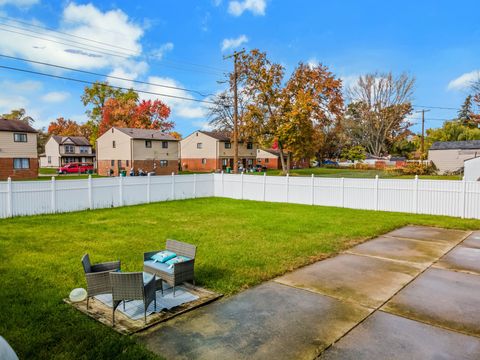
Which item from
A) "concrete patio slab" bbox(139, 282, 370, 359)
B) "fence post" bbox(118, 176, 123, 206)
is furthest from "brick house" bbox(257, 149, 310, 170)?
"concrete patio slab" bbox(139, 282, 370, 359)

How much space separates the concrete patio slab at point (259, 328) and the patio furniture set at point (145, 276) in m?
0.63

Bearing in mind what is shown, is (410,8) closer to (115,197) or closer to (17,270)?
(115,197)

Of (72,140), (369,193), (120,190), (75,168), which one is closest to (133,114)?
(72,140)

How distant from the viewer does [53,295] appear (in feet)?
19.2

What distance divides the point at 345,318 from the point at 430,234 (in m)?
7.61

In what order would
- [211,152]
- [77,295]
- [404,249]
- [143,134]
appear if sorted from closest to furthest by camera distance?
[77,295] → [404,249] → [143,134] → [211,152]

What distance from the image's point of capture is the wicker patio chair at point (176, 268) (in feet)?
19.4

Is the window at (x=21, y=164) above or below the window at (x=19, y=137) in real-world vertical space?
below

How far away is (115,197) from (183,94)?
Answer: 12.2 meters

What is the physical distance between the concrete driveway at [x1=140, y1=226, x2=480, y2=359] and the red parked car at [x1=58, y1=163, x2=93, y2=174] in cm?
4815

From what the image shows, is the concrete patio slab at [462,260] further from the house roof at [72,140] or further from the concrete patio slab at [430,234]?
the house roof at [72,140]

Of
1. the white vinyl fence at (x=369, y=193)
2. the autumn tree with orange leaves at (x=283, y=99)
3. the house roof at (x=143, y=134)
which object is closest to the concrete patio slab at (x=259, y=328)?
the white vinyl fence at (x=369, y=193)

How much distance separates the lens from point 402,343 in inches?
173

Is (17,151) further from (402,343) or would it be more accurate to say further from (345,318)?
(402,343)
